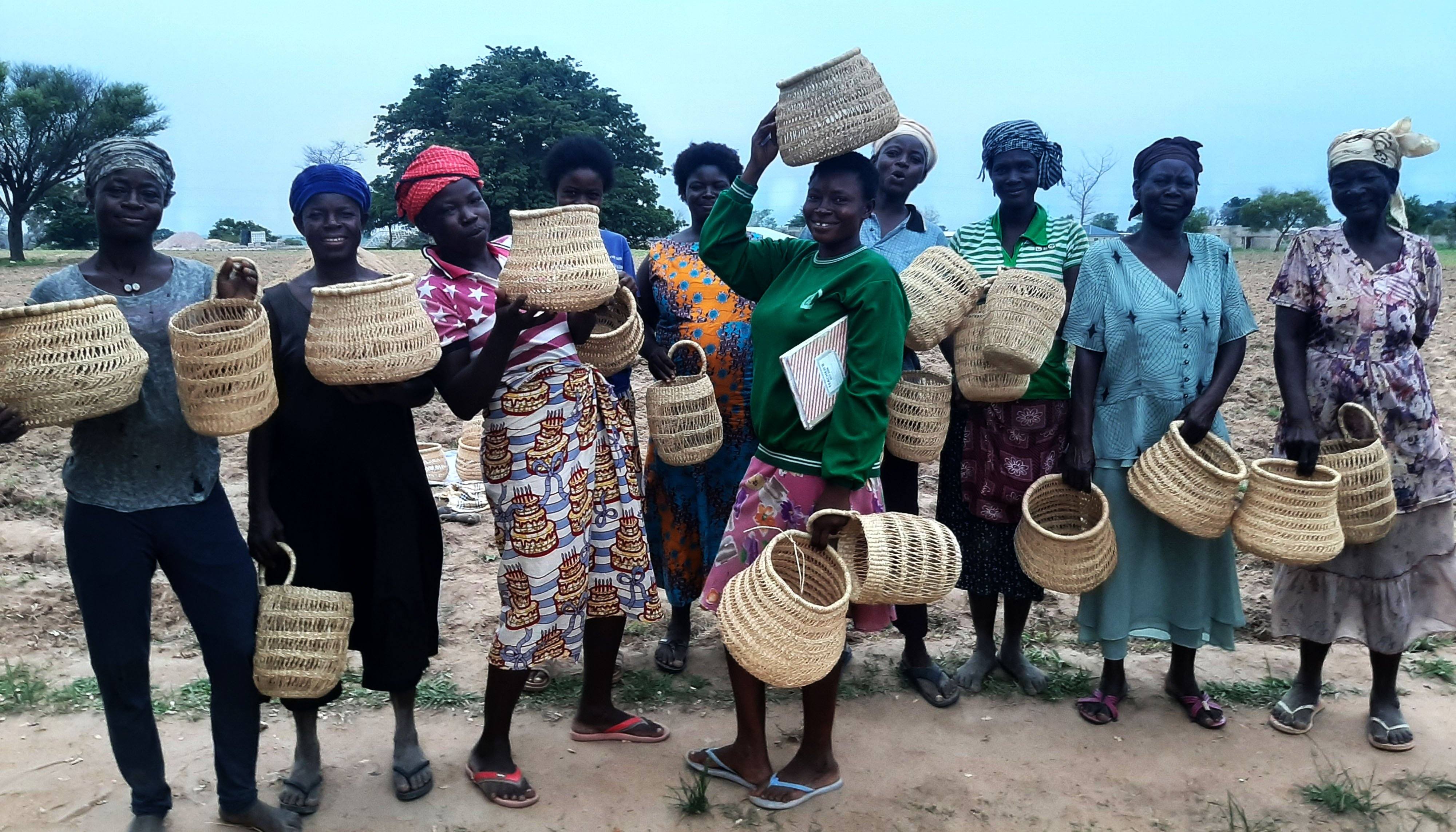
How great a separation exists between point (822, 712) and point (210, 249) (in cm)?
3400

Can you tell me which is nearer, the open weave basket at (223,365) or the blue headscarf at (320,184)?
the open weave basket at (223,365)

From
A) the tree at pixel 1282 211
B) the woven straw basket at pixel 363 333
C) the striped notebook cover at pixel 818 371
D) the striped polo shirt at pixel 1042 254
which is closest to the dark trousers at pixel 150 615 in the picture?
the woven straw basket at pixel 363 333

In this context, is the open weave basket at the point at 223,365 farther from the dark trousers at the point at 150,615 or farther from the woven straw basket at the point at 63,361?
the dark trousers at the point at 150,615

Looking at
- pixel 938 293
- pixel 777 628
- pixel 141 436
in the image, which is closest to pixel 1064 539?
pixel 938 293

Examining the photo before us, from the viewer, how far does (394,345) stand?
2.55 m

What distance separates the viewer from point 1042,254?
3652mm

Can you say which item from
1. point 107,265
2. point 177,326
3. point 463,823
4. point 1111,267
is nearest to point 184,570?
point 177,326

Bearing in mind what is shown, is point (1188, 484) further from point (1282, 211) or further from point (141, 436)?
point (1282, 211)

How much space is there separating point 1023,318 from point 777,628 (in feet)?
4.40

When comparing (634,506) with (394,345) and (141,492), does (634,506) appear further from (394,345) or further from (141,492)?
(141,492)

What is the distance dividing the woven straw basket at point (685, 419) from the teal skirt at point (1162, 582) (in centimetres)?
136

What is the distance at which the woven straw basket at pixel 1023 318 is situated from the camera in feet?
10.7

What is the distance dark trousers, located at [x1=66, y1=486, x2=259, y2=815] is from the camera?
263 cm

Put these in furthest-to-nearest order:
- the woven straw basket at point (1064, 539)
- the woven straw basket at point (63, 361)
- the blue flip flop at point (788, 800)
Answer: the woven straw basket at point (1064, 539)
the blue flip flop at point (788, 800)
the woven straw basket at point (63, 361)
